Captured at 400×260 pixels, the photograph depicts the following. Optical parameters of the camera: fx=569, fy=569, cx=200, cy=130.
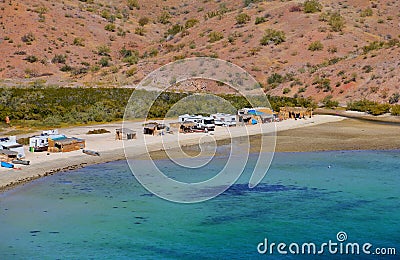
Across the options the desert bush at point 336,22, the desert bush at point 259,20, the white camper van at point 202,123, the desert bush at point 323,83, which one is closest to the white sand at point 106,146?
the white camper van at point 202,123

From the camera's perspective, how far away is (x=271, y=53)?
373 feet

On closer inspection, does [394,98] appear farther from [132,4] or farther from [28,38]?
[132,4]

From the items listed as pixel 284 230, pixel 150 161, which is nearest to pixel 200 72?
pixel 150 161

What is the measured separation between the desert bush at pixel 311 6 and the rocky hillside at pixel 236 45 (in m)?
0.23

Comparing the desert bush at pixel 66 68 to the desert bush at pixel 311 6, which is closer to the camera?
the desert bush at pixel 66 68

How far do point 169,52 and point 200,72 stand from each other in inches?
831

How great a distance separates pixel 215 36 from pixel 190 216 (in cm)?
10233

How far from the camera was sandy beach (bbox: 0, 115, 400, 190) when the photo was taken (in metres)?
34.1

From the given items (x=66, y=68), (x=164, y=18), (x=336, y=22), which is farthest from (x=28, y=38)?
(x=336, y=22)

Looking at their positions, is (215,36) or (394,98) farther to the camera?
(215,36)

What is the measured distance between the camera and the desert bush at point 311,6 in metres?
128

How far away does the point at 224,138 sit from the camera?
159 feet

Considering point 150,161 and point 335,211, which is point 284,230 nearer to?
point 335,211

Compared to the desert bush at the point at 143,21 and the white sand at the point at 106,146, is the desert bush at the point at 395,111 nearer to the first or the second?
the white sand at the point at 106,146
